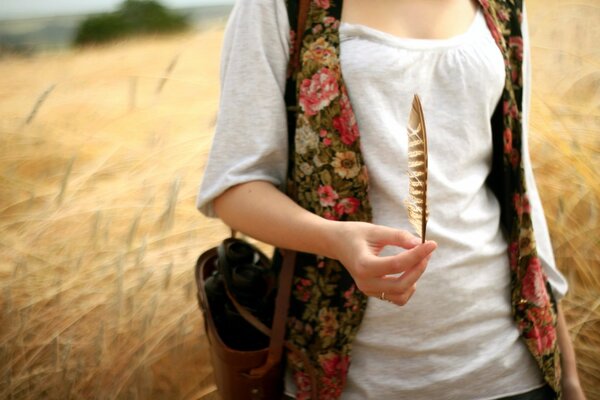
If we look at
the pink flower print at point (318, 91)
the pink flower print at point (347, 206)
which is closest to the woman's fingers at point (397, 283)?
the pink flower print at point (347, 206)

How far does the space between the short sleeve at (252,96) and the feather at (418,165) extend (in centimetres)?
27

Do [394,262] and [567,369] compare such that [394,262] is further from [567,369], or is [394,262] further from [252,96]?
[567,369]

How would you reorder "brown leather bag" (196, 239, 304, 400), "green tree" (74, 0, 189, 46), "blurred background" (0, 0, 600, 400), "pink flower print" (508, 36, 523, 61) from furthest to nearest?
"green tree" (74, 0, 189, 46)
"blurred background" (0, 0, 600, 400)
"pink flower print" (508, 36, 523, 61)
"brown leather bag" (196, 239, 304, 400)

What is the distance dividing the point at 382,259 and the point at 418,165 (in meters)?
0.12

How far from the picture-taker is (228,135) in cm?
104

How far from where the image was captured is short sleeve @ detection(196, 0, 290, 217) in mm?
1026

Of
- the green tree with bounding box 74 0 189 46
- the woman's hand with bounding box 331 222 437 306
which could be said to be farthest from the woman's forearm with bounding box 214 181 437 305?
the green tree with bounding box 74 0 189 46

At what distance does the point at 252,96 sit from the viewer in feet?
3.37

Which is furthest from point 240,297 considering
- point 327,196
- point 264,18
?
point 264,18

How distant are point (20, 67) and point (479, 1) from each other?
2232 millimetres

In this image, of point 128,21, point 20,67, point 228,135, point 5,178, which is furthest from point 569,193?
point 128,21

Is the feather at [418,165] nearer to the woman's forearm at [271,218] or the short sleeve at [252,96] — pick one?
the woman's forearm at [271,218]

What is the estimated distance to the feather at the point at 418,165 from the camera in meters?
0.80

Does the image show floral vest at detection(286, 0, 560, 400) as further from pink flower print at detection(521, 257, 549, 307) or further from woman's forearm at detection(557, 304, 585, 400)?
woman's forearm at detection(557, 304, 585, 400)
